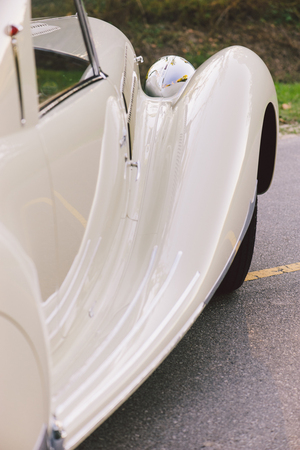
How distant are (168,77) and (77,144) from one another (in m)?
1.56

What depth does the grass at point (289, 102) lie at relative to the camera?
6543mm

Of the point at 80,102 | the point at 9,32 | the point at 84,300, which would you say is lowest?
the point at 84,300

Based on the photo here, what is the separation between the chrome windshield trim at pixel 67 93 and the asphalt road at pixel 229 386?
1.11 meters

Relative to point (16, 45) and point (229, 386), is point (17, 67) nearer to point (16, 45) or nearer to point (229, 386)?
point (16, 45)

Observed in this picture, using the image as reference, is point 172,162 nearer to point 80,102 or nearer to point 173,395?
point 80,102

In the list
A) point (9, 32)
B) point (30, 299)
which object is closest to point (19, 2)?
point (9, 32)

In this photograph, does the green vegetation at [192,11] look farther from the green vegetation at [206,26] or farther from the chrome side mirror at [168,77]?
the chrome side mirror at [168,77]

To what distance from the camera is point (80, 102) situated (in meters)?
1.73

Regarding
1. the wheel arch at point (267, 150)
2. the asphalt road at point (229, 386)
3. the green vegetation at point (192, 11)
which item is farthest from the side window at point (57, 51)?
the green vegetation at point (192, 11)

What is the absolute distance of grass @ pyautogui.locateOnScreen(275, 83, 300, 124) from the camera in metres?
6.54

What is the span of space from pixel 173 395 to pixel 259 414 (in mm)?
330

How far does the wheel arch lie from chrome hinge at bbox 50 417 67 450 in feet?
5.90

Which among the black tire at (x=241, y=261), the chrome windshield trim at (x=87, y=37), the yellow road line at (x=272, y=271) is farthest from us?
the yellow road line at (x=272, y=271)

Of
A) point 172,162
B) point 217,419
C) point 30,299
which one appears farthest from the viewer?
point 172,162
